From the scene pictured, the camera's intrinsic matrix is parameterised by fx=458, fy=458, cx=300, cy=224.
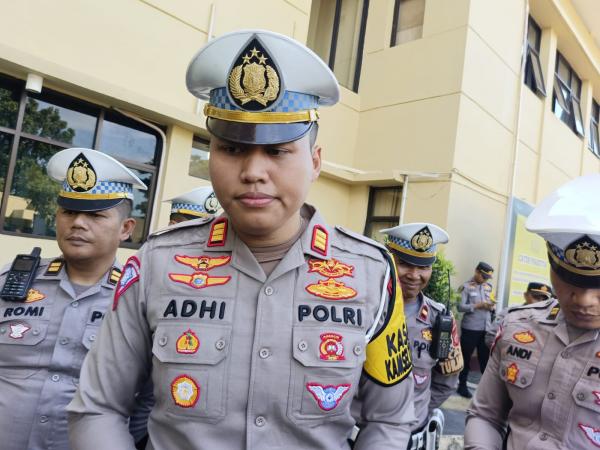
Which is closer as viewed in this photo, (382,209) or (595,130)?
(382,209)

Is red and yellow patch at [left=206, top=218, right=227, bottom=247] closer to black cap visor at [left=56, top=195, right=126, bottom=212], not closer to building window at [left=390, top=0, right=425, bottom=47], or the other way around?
Answer: black cap visor at [left=56, top=195, right=126, bottom=212]

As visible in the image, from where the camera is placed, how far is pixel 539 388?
1.82m

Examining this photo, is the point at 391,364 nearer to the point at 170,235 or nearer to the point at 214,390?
the point at 214,390

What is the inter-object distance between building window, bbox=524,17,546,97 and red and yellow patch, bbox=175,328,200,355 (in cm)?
1111

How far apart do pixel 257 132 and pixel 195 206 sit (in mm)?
2960

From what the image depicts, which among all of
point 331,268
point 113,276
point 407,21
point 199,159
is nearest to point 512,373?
point 331,268

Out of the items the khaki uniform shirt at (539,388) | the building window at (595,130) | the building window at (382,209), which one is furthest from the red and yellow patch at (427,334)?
the building window at (595,130)

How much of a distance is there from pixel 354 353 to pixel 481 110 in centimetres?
875

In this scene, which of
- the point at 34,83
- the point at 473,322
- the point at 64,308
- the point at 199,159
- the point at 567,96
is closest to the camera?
the point at 64,308

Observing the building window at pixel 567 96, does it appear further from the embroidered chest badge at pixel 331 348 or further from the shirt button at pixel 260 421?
the shirt button at pixel 260 421

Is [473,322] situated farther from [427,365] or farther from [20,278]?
[20,278]

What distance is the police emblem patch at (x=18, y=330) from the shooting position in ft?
6.47

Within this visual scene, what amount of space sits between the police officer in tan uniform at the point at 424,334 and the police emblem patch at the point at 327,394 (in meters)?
1.87

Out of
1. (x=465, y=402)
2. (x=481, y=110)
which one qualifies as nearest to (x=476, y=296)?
(x=465, y=402)
